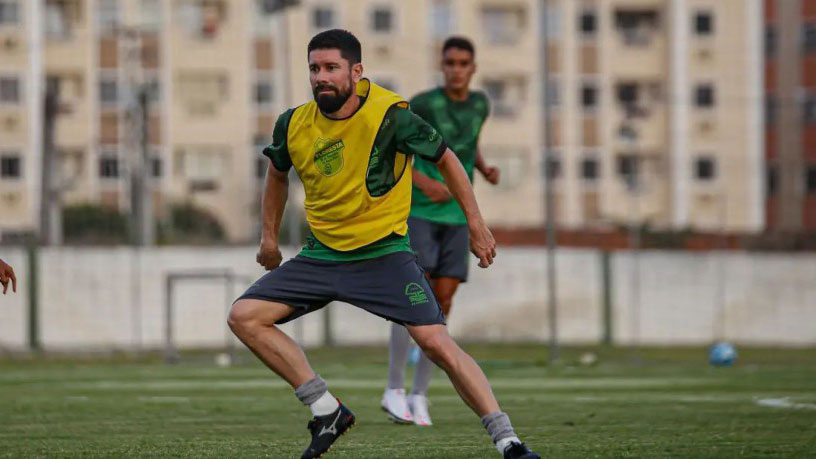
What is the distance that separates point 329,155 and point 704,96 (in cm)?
5443

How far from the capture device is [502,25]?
201ft

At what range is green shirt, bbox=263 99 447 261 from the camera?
740 centimetres

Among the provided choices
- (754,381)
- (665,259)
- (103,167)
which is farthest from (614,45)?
(754,381)

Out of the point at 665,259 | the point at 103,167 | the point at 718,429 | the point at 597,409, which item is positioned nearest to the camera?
the point at 718,429

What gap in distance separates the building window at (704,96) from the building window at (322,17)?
12.8 m

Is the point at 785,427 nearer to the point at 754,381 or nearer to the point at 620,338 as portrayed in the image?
the point at 754,381

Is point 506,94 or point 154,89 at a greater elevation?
point 154,89

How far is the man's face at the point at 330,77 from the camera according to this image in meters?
7.31

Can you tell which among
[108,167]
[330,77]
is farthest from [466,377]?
[108,167]

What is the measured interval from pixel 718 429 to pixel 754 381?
5.63 meters

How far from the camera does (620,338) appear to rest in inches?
1174

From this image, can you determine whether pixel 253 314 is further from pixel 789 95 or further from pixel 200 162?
pixel 789 95

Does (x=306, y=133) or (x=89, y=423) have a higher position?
(x=306, y=133)

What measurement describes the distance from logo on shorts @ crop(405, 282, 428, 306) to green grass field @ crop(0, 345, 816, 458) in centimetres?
101
